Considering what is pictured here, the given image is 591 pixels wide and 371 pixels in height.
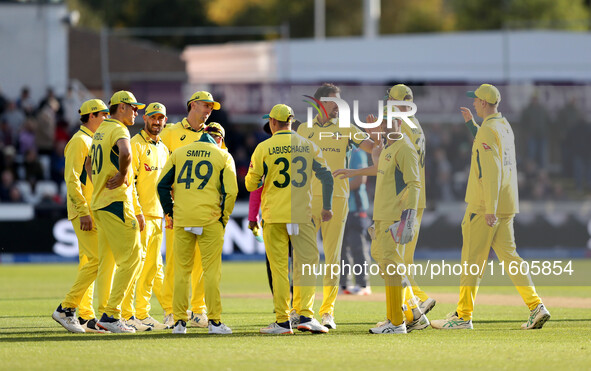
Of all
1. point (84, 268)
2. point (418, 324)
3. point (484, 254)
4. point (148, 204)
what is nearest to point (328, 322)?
point (418, 324)

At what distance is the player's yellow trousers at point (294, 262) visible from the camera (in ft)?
36.3

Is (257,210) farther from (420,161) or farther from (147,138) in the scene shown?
(420,161)

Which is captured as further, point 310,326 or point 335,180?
point 335,180

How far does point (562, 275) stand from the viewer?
20.1m

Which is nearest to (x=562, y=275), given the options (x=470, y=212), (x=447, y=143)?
(x=447, y=143)

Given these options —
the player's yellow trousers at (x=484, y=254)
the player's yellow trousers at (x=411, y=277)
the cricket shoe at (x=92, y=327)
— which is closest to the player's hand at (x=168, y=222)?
the cricket shoe at (x=92, y=327)

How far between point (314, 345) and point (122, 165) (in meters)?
2.83

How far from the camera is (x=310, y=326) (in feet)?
36.5

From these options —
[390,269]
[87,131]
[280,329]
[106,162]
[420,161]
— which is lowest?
[280,329]

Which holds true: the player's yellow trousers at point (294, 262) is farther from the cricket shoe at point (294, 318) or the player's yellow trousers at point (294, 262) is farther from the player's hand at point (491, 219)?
the player's hand at point (491, 219)

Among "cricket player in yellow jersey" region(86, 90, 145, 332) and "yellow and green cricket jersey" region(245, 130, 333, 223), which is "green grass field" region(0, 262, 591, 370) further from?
"yellow and green cricket jersey" region(245, 130, 333, 223)

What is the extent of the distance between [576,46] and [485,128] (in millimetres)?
21035

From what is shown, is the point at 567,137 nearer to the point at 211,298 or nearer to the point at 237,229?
the point at 237,229

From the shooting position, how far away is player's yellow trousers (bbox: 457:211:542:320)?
11.6 m
